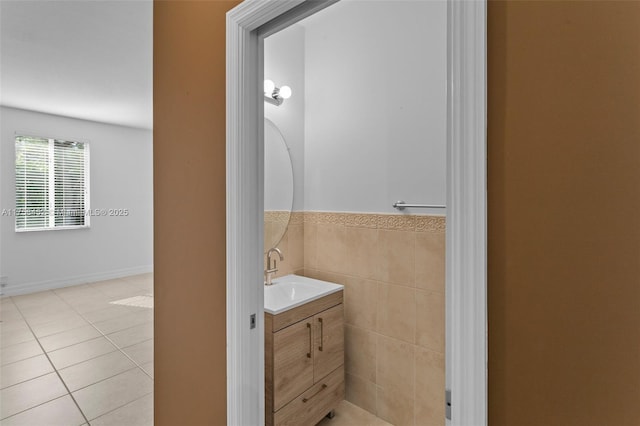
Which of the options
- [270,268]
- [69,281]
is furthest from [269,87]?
[69,281]

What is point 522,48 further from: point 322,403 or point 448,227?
point 322,403

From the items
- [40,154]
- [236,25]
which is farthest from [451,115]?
[40,154]

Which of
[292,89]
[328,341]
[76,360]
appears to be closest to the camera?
[328,341]

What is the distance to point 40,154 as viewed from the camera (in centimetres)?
491

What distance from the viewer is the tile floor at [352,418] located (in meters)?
2.12

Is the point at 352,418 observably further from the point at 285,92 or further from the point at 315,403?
the point at 285,92

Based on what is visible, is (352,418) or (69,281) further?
(69,281)

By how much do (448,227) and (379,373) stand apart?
71.4 inches

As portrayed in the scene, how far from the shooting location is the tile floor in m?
2.12

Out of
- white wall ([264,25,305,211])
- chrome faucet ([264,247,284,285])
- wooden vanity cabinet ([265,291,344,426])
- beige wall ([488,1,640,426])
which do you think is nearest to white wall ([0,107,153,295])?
white wall ([264,25,305,211])

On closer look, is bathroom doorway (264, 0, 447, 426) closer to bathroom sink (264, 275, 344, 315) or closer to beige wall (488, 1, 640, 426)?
bathroom sink (264, 275, 344, 315)

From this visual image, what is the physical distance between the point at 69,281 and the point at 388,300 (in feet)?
17.6

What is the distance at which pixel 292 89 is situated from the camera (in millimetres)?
2520

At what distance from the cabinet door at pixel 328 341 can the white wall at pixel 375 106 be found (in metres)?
0.75
